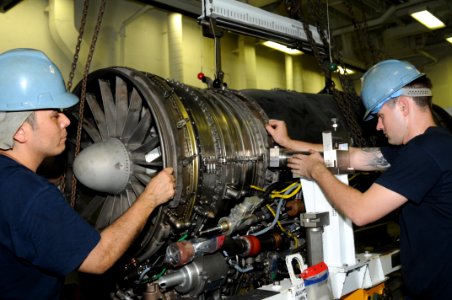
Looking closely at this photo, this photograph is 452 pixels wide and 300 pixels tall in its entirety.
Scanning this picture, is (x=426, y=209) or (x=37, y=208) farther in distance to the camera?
(x=426, y=209)

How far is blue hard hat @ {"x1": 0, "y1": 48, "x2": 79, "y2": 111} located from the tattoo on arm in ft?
4.95

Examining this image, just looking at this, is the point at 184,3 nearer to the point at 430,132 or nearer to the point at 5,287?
the point at 430,132

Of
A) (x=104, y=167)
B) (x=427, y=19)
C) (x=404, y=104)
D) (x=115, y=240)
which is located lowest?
(x=115, y=240)

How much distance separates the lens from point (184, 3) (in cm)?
423

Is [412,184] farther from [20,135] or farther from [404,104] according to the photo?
[20,135]

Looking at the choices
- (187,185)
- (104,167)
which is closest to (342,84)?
(187,185)

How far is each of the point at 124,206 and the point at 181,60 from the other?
4.05 meters

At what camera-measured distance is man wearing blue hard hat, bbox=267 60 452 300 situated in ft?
5.29

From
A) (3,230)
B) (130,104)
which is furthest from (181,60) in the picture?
(3,230)

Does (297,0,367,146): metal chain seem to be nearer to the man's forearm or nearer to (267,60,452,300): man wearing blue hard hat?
(267,60,452,300): man wearing blue hard hat

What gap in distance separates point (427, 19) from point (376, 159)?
17.6 feet

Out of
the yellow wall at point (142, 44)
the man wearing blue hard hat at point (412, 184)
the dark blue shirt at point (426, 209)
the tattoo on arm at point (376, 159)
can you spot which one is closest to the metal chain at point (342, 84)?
the tattoo on arm at point (376, 159)

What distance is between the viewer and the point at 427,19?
6.64m

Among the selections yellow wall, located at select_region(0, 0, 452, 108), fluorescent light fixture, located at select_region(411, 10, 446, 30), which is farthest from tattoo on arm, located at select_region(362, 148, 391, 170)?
fluorescent light fixture, located at select_region(411, 10, 446, 30)
